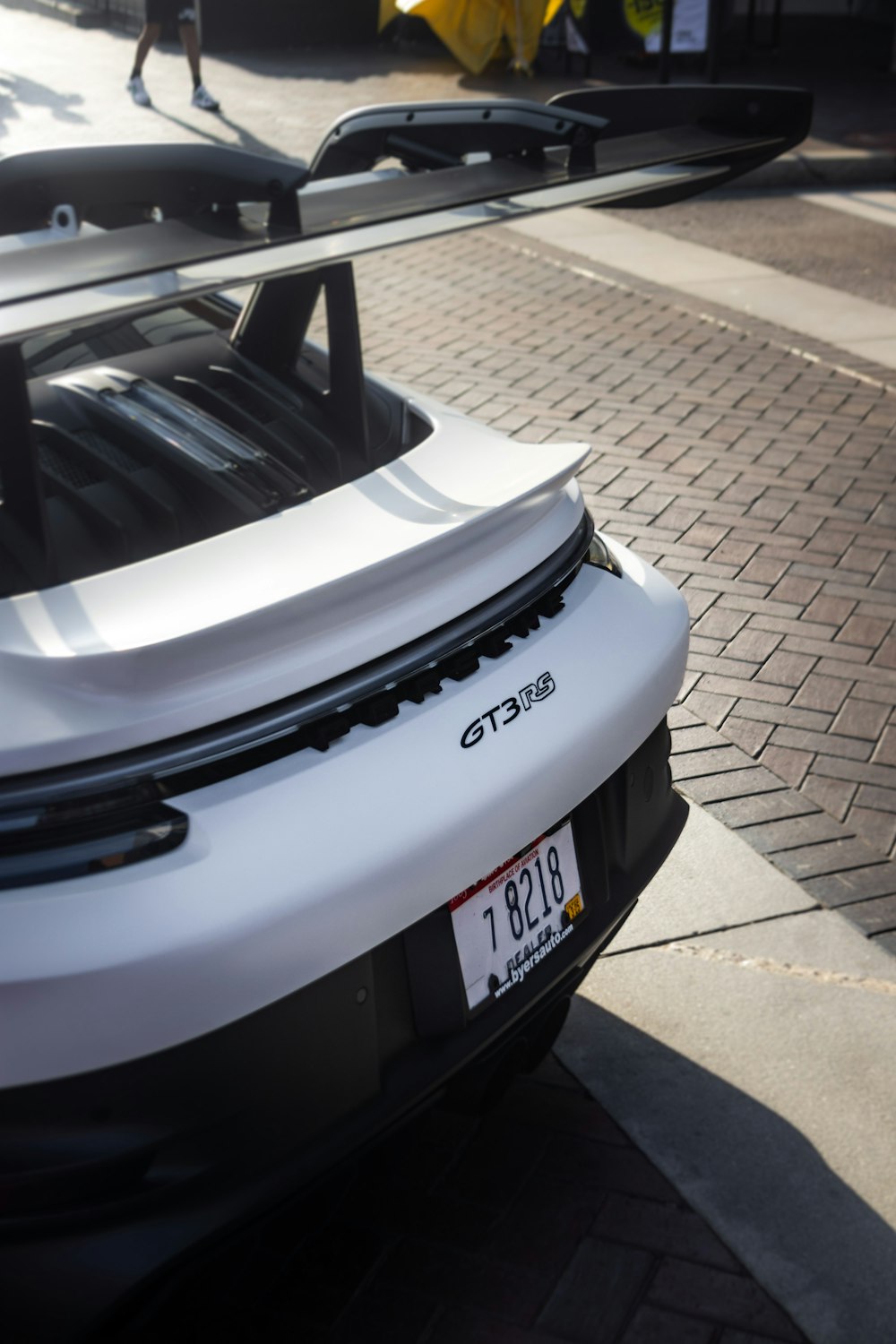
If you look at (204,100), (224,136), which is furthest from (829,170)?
(204,100)

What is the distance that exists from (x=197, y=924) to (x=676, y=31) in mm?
13909

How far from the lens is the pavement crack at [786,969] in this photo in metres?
3.12

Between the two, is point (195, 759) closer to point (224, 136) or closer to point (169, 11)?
point (224, 136)

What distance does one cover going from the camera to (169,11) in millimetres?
13367

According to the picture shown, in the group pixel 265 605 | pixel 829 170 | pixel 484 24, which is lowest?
pixel 829 170

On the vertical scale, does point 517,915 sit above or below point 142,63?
above

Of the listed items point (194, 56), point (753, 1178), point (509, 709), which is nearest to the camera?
point (509, 709)

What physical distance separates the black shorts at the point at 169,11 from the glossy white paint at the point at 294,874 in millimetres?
12778

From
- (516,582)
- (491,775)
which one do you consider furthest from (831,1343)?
(516,582)

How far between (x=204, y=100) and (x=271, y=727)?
13.5m

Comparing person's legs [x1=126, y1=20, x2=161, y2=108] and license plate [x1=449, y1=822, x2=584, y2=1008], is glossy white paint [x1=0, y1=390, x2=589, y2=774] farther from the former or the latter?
person's legs [x1=126, y1=20, x2=161, y2=108]

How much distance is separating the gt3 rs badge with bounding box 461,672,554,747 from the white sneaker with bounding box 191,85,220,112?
43.2 feet

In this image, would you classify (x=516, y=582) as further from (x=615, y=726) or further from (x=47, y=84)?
(x=47, y=84)

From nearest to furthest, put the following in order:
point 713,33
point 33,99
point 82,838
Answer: point 82,838, point 713,33, point 33,99
